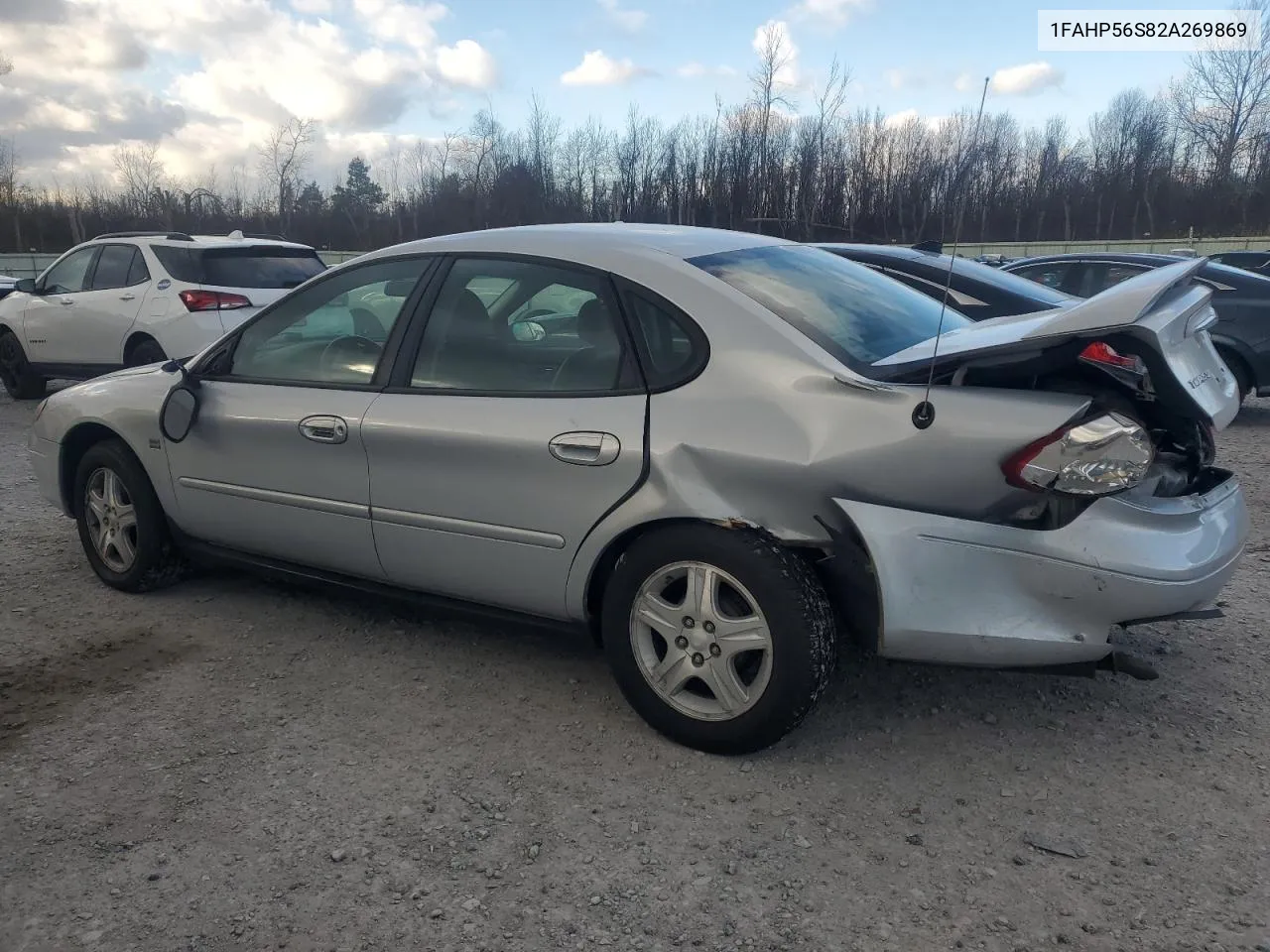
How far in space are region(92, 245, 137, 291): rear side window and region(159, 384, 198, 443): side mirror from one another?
6.29m

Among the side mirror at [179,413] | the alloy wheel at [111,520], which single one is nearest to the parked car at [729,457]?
the side mirror at [179,413]

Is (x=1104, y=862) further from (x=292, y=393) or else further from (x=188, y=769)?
(x=292, y=393)

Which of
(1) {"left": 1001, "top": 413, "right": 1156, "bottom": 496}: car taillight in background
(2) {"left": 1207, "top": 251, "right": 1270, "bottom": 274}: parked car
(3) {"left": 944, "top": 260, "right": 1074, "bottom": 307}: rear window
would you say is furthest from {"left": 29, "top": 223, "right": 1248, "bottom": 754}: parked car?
(2) {"left": 1207, "top": 251, "right": 1270, "bottom": 274}: parked car

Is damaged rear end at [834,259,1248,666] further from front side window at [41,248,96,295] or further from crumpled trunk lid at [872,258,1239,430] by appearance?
front side window at [41,248,96,295]

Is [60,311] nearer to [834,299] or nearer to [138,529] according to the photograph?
[138,529]

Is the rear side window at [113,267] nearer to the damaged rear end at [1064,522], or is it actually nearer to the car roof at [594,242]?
the car roof at [594,242]

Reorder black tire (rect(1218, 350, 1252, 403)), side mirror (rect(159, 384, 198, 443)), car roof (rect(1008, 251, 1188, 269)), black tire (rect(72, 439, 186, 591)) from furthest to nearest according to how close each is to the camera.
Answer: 1. car roof (rect(1008, 251, 1188, 269))
2. black tire (rect(1218, 350, 1252, 403))
3. black tire (rect(72, 439, 186, 591))
4. side mirror (rect(159, 384, 198, 443))

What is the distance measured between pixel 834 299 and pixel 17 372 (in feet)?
34.7

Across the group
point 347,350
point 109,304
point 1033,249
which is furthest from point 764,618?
point 1033,249

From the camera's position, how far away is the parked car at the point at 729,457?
2537mm

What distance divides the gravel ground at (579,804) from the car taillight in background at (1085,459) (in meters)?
0.90

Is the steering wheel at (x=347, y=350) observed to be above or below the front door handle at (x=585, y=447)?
above

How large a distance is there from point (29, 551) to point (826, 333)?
14.3 feet

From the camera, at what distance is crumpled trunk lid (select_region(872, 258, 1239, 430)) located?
2.42 m
